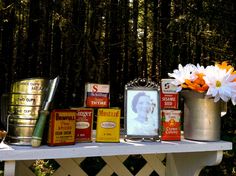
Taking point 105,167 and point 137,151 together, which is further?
point 105,167

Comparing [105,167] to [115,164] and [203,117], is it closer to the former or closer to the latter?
[115,164]

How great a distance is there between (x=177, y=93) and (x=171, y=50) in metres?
2.07

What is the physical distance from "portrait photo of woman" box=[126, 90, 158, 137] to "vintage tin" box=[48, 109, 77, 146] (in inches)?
7.8

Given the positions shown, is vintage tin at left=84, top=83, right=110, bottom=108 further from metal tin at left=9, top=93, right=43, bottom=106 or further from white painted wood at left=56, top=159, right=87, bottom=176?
white painted wood at left=56, top=159, right=87, bottom=176

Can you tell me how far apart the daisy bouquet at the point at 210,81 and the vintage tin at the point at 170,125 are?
0.28ft

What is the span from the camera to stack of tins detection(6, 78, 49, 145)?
0.79 metres

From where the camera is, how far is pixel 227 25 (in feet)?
8.78

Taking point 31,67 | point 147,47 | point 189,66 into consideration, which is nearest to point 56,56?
point 31,67

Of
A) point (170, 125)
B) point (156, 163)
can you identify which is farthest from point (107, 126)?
point (156, 163)

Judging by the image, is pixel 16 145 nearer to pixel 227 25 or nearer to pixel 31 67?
pixel 31 67

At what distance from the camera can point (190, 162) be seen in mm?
1082

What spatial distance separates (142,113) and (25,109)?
36 centimetres

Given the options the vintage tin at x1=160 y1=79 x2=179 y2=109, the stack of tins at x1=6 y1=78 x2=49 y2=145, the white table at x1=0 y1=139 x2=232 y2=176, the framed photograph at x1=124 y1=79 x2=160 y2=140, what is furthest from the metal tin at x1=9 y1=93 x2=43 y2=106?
the vintage tin at x1=160 y1=79 x2=179 y2=109

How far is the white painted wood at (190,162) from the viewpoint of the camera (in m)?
0.99
